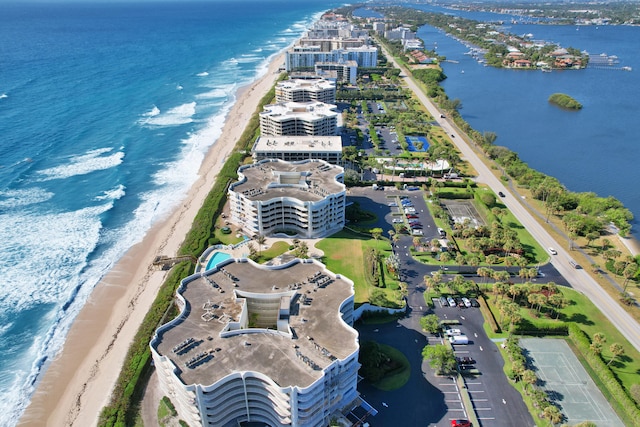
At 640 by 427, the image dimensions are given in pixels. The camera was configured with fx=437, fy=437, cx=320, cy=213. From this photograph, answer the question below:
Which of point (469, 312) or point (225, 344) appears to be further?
point (469, 312)

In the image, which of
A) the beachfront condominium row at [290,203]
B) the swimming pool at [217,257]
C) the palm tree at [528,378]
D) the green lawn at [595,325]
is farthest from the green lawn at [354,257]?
the palm tree at [528,378]

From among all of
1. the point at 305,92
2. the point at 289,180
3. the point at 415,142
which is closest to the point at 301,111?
the point at 305,92

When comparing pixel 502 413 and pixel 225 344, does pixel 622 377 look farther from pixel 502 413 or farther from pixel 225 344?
pixel 225 344

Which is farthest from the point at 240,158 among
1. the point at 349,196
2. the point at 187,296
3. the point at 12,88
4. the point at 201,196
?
the point at 12,88

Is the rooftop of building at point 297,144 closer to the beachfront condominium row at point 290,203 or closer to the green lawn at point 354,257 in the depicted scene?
the beachfront condominium row at point 290,203

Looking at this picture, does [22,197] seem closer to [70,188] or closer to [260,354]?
[70,188]

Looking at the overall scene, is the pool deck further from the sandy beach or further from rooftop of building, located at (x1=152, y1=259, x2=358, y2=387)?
rooftop of building, located at (x1=152, y1=259, x2=358, y2=387)
